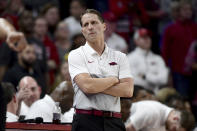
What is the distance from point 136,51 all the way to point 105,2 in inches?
63.2

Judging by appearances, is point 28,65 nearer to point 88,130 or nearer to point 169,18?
point 169,18

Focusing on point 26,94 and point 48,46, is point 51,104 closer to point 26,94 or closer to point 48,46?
point 26,94

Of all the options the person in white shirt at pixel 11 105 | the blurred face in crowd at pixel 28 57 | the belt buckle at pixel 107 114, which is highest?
the blurred face in crowd at pixel 28 57

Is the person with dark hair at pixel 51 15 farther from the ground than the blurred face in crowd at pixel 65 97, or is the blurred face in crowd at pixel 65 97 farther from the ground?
the person with dark hair at pixel 51 15

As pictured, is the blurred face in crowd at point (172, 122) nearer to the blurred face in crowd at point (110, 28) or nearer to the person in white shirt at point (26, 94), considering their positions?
the person in white shirt at point (26, 94)

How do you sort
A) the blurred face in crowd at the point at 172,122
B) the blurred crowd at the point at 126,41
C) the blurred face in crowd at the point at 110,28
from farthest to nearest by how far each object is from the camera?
the blurred face in crowd at the point at 110,28 < the blurred crowd at the point at 126,41 < the blurred face in crowd at the point at 172,122

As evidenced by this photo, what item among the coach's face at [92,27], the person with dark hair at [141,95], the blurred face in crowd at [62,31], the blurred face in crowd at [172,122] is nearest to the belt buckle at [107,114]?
the coach's face at [92,27]

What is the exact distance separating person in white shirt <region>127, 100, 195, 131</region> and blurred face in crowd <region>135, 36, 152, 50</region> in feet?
12.8

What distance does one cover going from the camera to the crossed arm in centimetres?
585

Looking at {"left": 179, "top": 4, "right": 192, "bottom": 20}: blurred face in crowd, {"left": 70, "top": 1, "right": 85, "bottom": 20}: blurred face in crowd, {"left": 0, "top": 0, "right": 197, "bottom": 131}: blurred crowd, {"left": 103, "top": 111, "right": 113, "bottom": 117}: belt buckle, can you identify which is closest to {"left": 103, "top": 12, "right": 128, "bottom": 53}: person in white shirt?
{"left": 0, "top": 0, "right": 197, "bottom": 131}: blurred crowd

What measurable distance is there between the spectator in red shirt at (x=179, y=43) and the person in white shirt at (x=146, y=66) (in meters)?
0.59

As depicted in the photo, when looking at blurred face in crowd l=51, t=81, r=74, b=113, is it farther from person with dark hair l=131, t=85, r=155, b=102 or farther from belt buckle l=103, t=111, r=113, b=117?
belt buckle l=103, t=111, r=113, b=117

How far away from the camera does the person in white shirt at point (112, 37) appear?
1238 cm

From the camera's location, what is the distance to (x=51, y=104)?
25.4 feet
